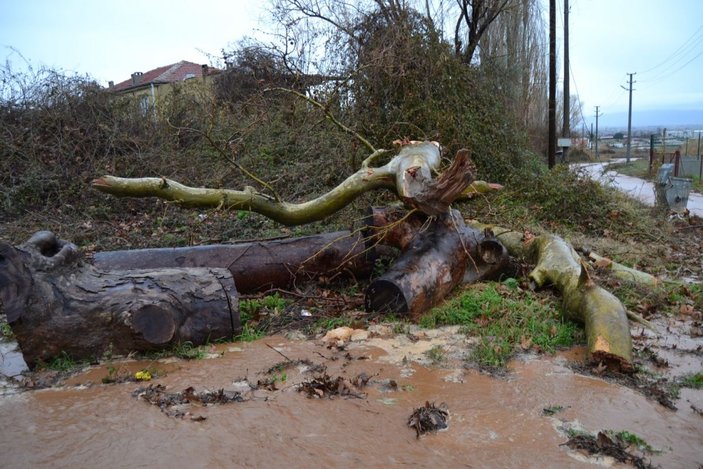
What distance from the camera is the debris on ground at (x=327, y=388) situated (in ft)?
13.4

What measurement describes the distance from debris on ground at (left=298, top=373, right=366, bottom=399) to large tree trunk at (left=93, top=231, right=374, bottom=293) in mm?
2406

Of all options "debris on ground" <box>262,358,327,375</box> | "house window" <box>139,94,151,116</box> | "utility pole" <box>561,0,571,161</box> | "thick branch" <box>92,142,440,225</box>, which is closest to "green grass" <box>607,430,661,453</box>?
"debris on ground" <box>262,358,327,375</box>

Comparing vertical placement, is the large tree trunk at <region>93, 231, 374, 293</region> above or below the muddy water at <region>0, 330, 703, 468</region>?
above

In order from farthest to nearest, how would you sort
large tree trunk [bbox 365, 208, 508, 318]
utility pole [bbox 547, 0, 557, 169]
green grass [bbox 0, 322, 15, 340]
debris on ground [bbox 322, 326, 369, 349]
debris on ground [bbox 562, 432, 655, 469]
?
Result: utility pole [bbox 547, 0, 557, 169] < large tree trunk [bbox 365, 208, 508, 318] < green grass [bbox 0, 322, 15, 340] < debris on ground [bbox 322, 326, 369, 349] < debris on ground [bbox 562, 432, 655, 469]

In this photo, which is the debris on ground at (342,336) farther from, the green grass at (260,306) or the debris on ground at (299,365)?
the green grass at (260,306)

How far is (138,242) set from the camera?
9.00 meters


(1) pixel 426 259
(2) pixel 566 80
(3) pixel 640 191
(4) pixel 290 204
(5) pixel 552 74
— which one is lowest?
(3) pixel 640 191

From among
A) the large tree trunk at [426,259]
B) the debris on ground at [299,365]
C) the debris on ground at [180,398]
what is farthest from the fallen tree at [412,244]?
the debris on ground at [180,398]

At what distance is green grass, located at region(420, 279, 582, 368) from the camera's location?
499cm

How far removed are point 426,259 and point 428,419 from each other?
2.70 meters

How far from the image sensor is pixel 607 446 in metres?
3.31

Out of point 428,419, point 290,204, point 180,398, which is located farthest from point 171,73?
point 428,419

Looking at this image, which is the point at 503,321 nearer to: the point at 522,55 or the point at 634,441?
the point at 634,441

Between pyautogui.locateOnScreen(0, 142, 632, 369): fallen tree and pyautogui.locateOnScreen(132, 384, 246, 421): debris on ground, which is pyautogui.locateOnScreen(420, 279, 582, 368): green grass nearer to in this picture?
pyautogui.locateOnScreen(0, 142, 632, 369): fallen tree
